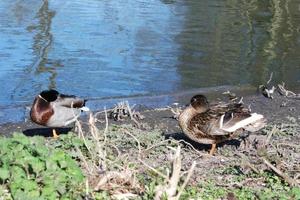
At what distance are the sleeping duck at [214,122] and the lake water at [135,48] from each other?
3129 mm

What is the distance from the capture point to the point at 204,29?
15602mm

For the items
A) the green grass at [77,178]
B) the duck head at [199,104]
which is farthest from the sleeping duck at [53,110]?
the green grass at [77,178]

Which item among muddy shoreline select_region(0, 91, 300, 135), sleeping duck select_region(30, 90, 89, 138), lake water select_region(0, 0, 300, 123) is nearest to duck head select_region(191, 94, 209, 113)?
Answer: muddy shoreline select_region(0, 91, 300, 135)

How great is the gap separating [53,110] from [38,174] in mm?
3318

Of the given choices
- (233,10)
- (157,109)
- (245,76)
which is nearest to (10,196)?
(157,109)

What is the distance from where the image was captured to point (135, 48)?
13.4 meters

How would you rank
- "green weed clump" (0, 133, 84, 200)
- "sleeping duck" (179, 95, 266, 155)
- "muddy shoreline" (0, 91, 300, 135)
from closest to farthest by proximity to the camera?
1. "green weed clump" (0, 133, 84, 200)
2. "sleeping duck" (179, 95, 266, 155)
3. "muddy shoreline" (0, 91, 300, 135)

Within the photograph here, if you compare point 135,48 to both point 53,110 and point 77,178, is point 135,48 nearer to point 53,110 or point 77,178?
point 53,110

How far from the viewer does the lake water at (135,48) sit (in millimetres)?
10984

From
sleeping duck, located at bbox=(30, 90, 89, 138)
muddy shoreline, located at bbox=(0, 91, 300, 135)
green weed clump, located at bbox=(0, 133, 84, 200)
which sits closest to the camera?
green weed clump, located at bbox=(0, 133, 84, 200)

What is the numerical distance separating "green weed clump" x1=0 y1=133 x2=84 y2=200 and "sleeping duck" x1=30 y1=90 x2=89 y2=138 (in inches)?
117

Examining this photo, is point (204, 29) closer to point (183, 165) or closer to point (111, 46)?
point (111, 46)

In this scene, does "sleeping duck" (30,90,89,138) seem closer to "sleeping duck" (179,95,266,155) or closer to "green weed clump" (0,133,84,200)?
"sleeping duck" (179,95,266,155)

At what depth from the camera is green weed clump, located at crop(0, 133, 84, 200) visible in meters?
4.36
